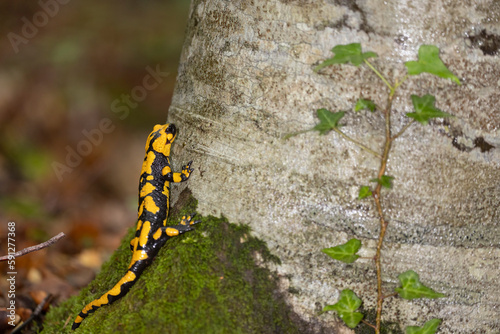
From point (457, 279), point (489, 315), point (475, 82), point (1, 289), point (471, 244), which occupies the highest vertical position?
point (475, 82)

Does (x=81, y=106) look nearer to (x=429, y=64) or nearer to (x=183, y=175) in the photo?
(x=183, y=175)

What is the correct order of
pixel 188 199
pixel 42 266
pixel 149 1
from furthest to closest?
pixel 149 1, pixel 42 266, pixel 188 199

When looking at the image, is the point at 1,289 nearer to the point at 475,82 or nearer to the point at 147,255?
the point at 147,255

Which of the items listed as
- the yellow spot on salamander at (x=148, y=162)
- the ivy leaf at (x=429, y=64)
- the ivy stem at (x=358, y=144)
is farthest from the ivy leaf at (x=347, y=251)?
the yellow spot on salamander at (x=148, y=162)

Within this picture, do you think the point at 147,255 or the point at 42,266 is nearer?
the point at 147,255

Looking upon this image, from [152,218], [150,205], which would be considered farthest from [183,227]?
[150,205]

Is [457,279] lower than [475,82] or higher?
lower

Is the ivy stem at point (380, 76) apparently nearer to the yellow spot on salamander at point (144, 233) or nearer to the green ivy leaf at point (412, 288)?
the green ivy leaf at point (412, 288)

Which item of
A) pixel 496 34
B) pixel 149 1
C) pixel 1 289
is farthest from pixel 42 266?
pixel 149 1
